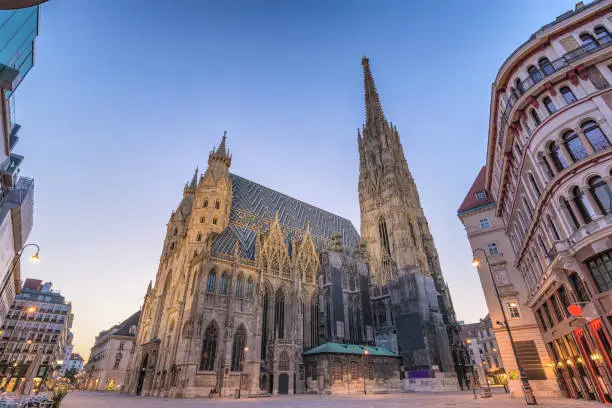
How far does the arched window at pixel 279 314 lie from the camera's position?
37812 mm

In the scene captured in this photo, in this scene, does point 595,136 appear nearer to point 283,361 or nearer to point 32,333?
point 283,361

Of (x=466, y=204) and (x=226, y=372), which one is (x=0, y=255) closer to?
(x=226, y=372)

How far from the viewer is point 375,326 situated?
A: 1754 inches

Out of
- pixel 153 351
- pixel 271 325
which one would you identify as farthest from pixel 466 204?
pixel 153 351

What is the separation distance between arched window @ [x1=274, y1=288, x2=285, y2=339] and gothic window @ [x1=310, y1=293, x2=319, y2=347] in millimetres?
4413

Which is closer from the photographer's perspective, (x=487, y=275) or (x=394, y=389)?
(x=487, y=275)

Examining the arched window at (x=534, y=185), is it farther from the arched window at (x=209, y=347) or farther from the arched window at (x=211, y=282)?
the arched window at (x=209, y=347)

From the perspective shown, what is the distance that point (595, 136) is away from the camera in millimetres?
12648

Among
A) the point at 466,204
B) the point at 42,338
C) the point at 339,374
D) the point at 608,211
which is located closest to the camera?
the point at 608,211

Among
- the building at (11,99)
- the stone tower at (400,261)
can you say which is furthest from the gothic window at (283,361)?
the building at (11,99)

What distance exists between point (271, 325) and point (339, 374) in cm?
960

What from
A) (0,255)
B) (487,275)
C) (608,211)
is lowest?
(608,211)

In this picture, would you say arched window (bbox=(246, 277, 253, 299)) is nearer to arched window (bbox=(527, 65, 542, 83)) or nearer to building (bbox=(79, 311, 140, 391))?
arched window (bbox=(527, 65, 542, 83))

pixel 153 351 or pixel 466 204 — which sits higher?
pixel 466 204
